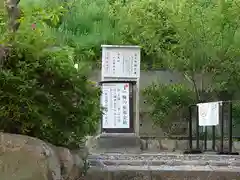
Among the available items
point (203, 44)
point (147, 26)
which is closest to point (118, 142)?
point (147, 26)

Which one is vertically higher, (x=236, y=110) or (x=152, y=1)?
(x=152, y=1)

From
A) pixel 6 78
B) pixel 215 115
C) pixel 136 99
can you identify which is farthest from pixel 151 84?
pixel 6 78

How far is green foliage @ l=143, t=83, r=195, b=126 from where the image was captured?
10.8 meters

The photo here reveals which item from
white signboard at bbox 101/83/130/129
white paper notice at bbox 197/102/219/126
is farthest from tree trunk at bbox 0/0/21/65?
white signboard at bbox 101/83/130/129

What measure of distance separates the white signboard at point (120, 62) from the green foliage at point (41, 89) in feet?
16.8

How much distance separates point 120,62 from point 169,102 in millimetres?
1990

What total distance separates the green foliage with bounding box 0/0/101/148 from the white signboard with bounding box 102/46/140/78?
201 inches

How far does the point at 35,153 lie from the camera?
3.27 m

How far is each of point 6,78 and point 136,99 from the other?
6002 mm

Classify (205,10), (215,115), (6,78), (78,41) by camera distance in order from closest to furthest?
(6,78) < (215,115) < (205,10) < (78,41)

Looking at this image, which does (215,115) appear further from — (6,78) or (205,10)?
(6,78)

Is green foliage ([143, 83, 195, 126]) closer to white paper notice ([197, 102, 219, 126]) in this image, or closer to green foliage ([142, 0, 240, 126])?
green foliage ([142, 0, 240, 126])

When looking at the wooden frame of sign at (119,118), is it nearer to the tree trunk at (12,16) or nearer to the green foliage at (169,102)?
the green foliage at (169,102)

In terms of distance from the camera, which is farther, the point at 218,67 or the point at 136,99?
the point at 218,67
